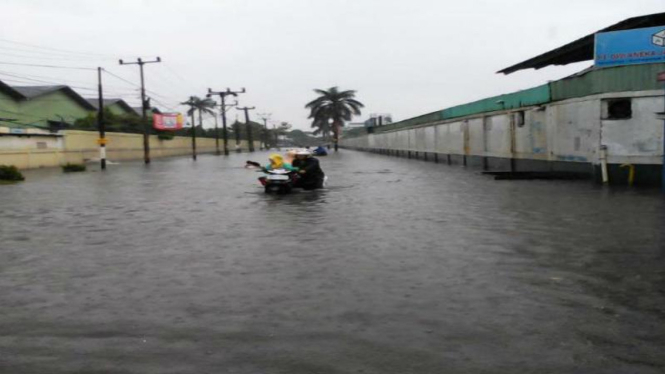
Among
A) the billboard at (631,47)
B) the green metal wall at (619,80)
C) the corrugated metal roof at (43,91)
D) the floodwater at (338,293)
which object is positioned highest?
the corrugated metal roof at (43,91)

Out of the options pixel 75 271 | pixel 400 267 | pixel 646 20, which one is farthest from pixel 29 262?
pixel 646 20

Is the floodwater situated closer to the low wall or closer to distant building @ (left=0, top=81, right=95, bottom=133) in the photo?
the low wall

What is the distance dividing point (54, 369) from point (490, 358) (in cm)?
286

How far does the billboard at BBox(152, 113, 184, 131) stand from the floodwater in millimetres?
65317

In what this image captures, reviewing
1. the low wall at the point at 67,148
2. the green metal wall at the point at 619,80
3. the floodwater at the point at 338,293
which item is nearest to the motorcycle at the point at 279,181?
the floodwater at the point at 338,293

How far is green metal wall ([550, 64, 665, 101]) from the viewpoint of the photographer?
16.1 metres

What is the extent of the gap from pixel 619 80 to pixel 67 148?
3977 centimetres

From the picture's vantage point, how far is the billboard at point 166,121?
7469 cm

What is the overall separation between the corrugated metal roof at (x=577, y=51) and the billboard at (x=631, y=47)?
62.4 inches

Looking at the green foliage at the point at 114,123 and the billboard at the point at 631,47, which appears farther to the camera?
the green foliage at the point at 114,123

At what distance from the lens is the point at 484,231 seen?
9.42 metres

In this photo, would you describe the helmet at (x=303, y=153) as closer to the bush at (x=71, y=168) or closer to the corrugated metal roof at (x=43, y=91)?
the bush at (x=71, y=168)

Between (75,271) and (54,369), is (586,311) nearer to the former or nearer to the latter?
(54,369)

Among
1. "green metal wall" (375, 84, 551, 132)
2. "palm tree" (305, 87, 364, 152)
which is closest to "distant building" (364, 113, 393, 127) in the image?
"palm tree" (305, 87, 364, 152)
